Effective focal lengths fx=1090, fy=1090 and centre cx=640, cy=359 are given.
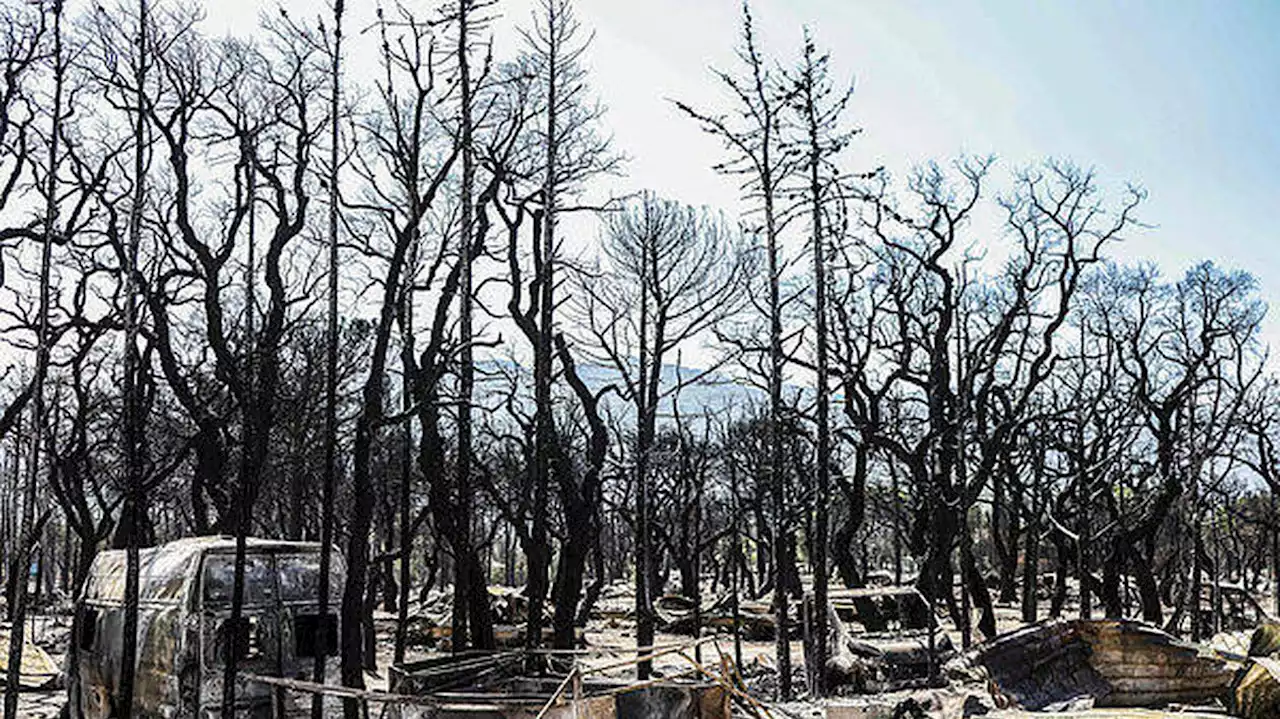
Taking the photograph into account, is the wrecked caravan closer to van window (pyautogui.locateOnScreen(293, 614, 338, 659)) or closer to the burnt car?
Result: van window (pyautogui.locateOnScreen(293, 614, 338, 659))

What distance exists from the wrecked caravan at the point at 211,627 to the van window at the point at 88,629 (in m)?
0.39

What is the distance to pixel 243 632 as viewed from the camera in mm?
13234

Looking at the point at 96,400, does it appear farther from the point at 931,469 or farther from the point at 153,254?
the point at 931,469

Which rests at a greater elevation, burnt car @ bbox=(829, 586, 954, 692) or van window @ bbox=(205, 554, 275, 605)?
van window @ bbox=(205, 554, 275, 605)

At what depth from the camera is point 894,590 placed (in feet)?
79.6

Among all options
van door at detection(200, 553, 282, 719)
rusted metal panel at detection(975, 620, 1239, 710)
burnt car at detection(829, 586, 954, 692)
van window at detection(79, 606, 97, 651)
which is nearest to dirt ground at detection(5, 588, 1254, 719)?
rusted metal panel at detection(975, 620, 1239, 710)

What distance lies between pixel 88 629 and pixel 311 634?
3.91 metres

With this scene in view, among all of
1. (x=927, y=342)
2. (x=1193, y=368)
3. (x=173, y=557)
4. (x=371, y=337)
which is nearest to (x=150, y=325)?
(x=371, y=337)

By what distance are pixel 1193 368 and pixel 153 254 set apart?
28.4 m

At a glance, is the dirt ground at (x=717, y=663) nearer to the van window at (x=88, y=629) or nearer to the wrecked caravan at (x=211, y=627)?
the wrecked caravan at (x=211, y=627)

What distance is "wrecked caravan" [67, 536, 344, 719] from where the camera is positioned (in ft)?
42.1

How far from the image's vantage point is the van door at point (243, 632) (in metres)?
12.8

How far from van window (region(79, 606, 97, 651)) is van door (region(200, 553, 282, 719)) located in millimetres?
3058

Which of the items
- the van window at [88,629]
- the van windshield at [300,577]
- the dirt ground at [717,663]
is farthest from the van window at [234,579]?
the dirt ground at [717,663]
